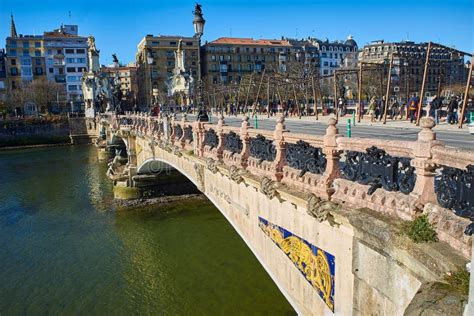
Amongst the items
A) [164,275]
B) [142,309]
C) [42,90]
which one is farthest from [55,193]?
[42,90]

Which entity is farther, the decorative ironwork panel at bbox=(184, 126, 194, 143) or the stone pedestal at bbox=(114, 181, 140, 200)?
the stone pedestal at bbox=(114, 181, 140, 200)

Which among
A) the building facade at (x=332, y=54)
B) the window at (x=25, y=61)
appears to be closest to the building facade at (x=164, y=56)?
the window at (x=25, y=61)

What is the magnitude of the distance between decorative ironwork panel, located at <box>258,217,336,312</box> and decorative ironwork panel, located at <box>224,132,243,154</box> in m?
2.95

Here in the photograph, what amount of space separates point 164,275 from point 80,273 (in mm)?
3251

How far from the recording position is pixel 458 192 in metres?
4.37

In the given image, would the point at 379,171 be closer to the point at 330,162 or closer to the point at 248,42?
the point at 330,162

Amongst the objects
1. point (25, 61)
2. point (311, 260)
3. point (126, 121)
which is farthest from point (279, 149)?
point (25, 61)

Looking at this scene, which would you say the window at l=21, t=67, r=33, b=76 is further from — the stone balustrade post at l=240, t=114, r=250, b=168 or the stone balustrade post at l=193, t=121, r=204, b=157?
the stone balustrade post at l=240, t=114, r=250, b=168

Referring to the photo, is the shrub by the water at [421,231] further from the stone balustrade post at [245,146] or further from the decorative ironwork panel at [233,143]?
the decorative ironwork panel at [233,143]

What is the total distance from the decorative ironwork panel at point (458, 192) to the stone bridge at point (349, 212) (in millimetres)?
11

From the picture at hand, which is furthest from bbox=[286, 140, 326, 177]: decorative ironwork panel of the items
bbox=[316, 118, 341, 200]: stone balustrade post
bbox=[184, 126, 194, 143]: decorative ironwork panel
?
bbox=[184, 126, 194, 143]: decorative ironwork panel

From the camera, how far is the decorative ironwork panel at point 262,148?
29.5 ft

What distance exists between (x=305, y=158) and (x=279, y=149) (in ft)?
2.76

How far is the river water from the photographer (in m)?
13.4
